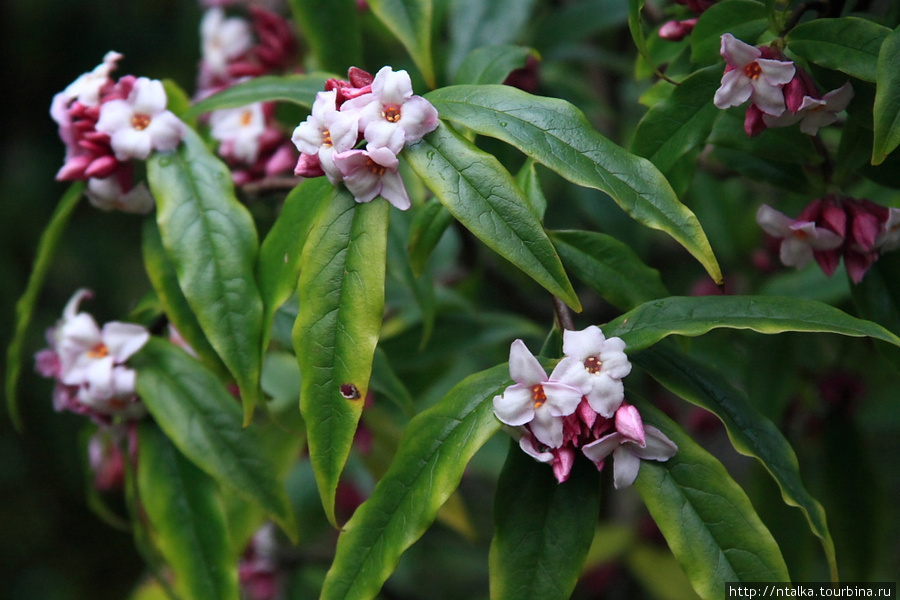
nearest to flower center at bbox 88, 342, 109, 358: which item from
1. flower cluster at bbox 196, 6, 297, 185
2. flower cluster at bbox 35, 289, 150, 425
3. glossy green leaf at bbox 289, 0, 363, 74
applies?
flower cluster at bbox 35, 289, 150, 425

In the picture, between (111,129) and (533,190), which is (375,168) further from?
(111,129)

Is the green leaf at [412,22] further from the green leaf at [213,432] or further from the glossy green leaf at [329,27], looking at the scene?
the green leaf at [213,432]

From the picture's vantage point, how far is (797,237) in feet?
2.22

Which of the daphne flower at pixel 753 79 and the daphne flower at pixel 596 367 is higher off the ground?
the daphne flower at pixel 753 79

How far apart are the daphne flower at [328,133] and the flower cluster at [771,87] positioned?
10.5 inches

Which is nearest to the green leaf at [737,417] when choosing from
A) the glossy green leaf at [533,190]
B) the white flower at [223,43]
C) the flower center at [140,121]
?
the glossy green leaf at [533,190]

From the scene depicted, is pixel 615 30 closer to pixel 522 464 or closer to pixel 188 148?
pixel 188 148

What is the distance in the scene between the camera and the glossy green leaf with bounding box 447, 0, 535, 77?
100cm

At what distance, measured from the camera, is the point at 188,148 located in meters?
0.71

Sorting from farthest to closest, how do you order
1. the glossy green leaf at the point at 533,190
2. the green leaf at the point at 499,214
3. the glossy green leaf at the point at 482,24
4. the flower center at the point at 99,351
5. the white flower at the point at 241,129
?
the glossy green leaf at the point at 482,24
the white flower at the point at 241,129
the flower center at the point at 99,351
the glossy green leaf at the point at 533,190
the green leaf at the point at 499,214

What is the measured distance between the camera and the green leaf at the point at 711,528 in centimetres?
54

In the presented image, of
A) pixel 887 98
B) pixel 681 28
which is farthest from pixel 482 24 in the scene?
pixel 887 98

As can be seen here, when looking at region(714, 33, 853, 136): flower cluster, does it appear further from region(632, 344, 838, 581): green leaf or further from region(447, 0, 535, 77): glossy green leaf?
region(447, 0, 535, 77): glossy green leaf

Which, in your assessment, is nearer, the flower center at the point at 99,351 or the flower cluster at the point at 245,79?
the flower center at the point at 99,351
